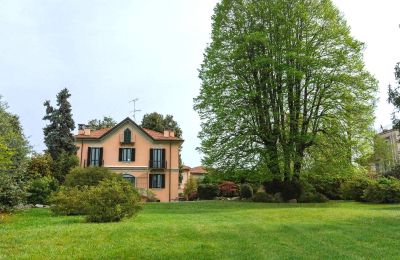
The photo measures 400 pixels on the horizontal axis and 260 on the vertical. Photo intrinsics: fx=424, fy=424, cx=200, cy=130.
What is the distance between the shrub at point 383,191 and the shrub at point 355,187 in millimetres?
1178


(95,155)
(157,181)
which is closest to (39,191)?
(95,155)

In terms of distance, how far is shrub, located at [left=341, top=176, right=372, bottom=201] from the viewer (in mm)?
30203

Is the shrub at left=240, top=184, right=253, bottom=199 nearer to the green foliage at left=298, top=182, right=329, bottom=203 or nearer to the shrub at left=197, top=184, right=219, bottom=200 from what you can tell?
the shrub at left=197, top=184, right=219, bottom=200

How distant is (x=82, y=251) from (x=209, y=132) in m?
22.2

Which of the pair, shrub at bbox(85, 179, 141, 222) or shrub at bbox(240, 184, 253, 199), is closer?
shrub at bbox(85, 179, 141, 222)

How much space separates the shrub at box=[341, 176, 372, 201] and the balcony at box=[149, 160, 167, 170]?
63.4ft

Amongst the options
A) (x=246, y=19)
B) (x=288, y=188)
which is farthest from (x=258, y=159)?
(x=246, y=19)

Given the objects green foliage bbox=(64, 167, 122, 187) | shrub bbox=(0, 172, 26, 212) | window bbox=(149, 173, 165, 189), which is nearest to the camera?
shrub bbox=(0, 172, 26, 212)

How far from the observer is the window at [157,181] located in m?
44.7

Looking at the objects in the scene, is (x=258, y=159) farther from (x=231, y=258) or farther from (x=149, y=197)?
(x=231, y=258)

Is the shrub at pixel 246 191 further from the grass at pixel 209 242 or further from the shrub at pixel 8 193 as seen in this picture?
the grass at pixel 209 242

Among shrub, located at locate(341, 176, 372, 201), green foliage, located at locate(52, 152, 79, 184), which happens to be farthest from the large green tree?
green foliage, located at locate(52, 152, 79, 184)

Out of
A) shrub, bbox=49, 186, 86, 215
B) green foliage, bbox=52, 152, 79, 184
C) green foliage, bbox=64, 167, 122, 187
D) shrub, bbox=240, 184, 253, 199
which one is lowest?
shrub, bbox=49, 186, 86, 215

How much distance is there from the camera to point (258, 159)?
29.4 m
